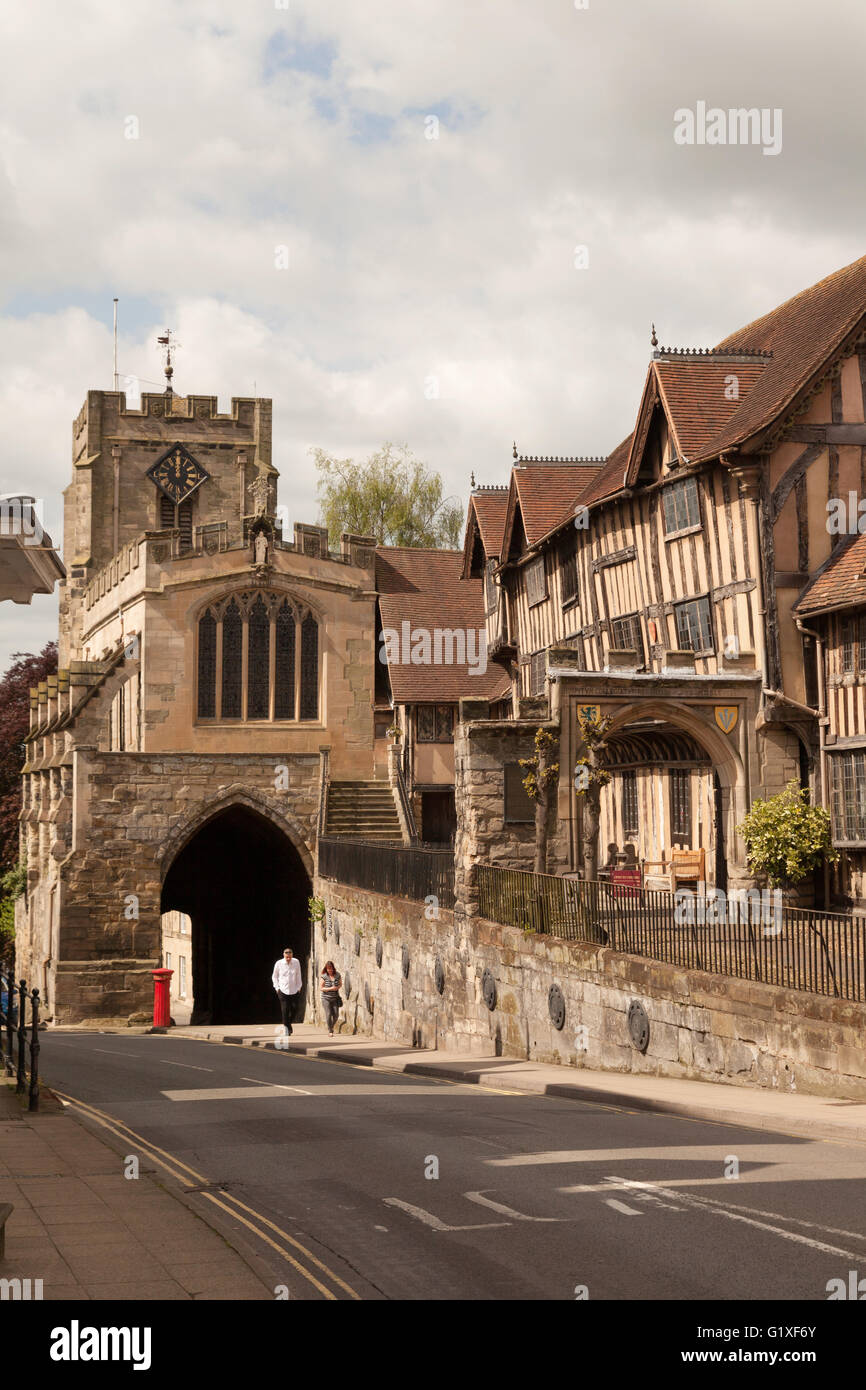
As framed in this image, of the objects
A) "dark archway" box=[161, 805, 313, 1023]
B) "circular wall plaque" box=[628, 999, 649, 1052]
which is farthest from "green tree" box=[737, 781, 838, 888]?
"dark archway" box=[161, 805, 313, 1023]

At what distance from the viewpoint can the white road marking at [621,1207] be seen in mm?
8766

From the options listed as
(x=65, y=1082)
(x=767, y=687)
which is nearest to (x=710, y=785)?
(x=767, y=687)

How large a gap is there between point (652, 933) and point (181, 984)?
3694 centimetres

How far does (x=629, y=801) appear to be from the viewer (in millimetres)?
27672

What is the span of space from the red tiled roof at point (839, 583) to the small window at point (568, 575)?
302 inches

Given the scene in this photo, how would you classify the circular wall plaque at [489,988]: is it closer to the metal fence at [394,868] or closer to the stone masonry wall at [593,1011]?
the stone masonry wall at [593,1011]

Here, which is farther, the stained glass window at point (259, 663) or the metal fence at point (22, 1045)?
the stained glass window at point (259, 663)

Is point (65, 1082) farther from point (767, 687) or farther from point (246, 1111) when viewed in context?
point (767, 687)

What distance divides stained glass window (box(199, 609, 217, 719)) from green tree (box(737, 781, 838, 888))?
65.2ft

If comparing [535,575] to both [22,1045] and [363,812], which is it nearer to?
[363,812]

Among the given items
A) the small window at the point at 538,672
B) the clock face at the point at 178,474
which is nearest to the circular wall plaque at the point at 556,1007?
the small window at the point at 538,672

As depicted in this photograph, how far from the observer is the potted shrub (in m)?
21.0

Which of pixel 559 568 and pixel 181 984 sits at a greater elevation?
pixel 559 568

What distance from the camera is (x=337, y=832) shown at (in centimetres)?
3700
